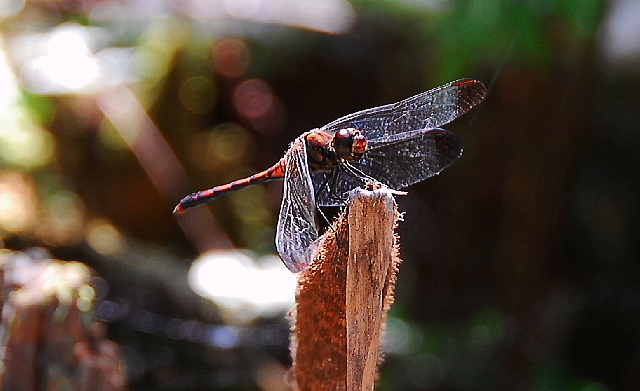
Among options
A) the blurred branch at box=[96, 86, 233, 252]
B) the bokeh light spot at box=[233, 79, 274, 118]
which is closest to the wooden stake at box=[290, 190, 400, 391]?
the blurred branch at box=[96, 86, 233, 252]

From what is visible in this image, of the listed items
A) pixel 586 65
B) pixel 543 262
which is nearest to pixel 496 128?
pixel 586 65

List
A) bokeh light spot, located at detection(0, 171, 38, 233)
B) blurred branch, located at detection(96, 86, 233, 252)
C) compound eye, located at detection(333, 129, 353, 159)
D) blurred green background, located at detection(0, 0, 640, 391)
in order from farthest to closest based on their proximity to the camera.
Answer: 1. blurred branch, located at detection(96, 86, 233, 252)
2. bokeh light spot, located at detection(0, 171, 38, 233)
3. blurred green background, located at detection(0, 0, 640, 391)
4. compound eye, located at detection(333, 129, 353, 159)

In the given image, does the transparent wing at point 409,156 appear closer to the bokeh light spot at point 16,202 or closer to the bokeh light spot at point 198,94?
the bokeh light spot at point 16,202

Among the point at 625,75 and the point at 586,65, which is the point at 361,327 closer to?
the point at 586,65

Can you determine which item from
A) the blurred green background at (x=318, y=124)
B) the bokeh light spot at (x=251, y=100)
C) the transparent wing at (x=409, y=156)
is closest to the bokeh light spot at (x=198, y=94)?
the blurred green background at (x=318, y=124)

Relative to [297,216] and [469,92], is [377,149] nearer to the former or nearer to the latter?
[469,92]

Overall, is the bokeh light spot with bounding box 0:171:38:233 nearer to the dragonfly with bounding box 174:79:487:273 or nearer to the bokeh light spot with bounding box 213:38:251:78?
the bokeh light spot with bounding box 213:38:251:78
